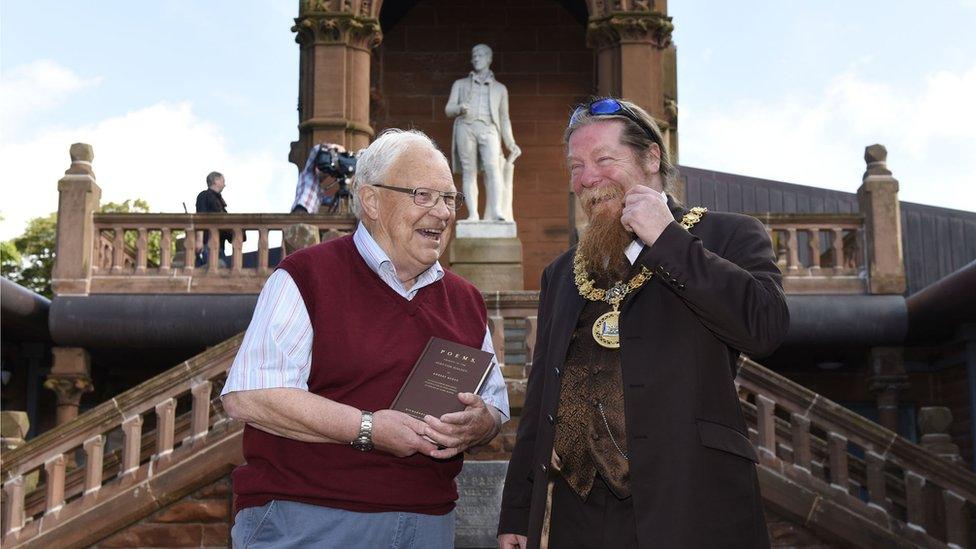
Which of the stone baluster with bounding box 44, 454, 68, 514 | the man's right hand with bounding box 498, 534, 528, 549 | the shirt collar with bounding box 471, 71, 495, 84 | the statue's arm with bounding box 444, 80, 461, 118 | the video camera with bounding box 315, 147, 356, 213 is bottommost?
the stone baluster with bounding box 44, 454, 68, 514

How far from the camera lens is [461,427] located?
2.87 meters

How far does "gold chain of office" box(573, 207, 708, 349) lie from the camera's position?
116 inches

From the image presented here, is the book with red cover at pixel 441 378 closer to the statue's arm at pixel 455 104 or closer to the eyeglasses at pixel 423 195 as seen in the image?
the eyeglasses at pixel 423 195

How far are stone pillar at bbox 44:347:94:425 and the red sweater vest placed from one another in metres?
10.4

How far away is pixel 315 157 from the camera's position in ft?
38.8

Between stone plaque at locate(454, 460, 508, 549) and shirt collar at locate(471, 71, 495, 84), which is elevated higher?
shirt collar at locate(471, 71, 495, 84)

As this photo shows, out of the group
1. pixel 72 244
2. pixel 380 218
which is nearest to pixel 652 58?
pixel 72 244

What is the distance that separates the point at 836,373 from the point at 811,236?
2.39m

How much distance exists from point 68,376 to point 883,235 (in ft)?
30.6

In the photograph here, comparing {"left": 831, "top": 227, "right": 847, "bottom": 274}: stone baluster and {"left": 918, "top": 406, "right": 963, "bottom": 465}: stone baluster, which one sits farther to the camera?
{"left": 831, "top": 227, "right": 847, "bottom": 274}: stone baluster

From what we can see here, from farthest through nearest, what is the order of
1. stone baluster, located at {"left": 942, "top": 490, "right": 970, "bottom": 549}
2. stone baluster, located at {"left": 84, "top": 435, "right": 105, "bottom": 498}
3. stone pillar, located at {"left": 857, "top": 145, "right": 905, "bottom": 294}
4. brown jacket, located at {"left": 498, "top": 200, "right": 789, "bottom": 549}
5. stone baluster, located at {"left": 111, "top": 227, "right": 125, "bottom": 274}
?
stone baluster, located at {"left": 111, "top": 227, "right": 125, "bottom": 274}, stone pillar, located at {"left": 857, "top": 145, "right": 905, "bottom": 294}, stone baluster, located at {"left": 84, "top": 435, "right": 105, "bottom": 498}, stone baluster, located at {"left": 942, "top": 490, "right": 970, "bottom": 549}, brown jacket, located at {"left": 498, "top": 200, "right": 789, "bottom": 549}

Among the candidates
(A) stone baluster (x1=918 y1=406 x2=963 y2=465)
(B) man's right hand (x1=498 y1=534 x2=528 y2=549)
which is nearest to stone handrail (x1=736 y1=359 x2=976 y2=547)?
(A) stone baluster (x1=918 y1=406 x2=963 y2=465)

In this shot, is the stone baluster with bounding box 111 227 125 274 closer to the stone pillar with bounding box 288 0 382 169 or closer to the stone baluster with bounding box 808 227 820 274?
the stone pillar with bounding box 288 0 382 169

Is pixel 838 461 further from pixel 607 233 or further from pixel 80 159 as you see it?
pixel 80 159
